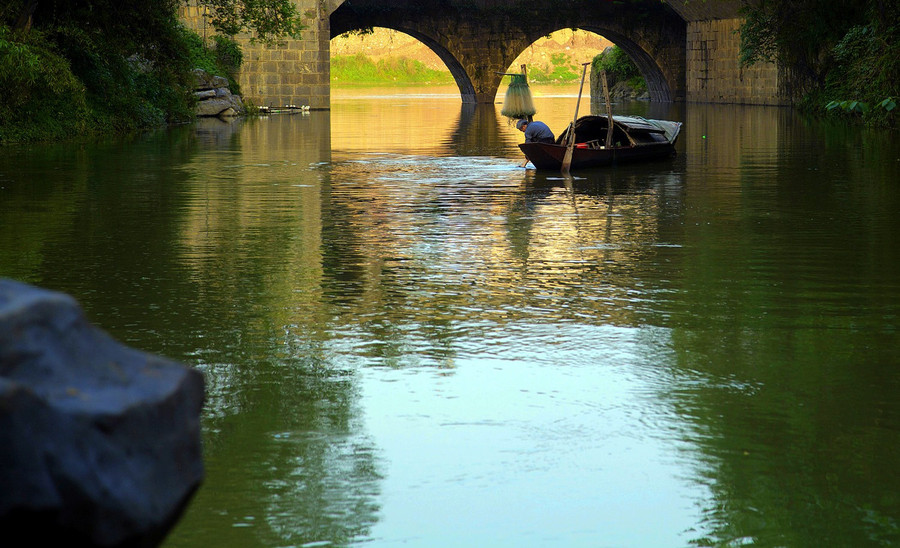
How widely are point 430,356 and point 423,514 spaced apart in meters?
2.26

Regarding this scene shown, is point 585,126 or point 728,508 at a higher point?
point 585,126

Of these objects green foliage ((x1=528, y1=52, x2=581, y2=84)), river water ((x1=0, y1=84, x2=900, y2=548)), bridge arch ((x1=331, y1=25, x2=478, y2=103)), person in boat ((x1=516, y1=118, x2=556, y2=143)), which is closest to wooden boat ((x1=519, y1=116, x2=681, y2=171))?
person in boat ((x1=516, y1=118, x2=556, y2=143))

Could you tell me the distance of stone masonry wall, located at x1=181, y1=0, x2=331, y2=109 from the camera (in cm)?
3947

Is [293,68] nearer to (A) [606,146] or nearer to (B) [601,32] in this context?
(B) [601,32]

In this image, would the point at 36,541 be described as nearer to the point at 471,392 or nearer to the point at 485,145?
the point at 471,392

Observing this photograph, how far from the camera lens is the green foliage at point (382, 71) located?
10956 centimetres

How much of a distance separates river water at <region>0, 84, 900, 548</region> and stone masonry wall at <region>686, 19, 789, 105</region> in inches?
1114

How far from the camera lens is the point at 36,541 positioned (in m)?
1.80

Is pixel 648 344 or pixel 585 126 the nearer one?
pixel 648 344

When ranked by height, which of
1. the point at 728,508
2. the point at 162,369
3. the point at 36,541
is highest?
the point at 162,369

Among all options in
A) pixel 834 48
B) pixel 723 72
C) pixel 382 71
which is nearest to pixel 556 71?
pixel 382 71

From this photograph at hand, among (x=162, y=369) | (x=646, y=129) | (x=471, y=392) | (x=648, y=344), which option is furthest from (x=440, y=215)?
(x=162, y=369)

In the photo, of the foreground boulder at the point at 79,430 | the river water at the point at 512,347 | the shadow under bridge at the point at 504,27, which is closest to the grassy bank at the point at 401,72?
the shadow under bridge at the point at 504,27

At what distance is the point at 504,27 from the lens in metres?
50.2
